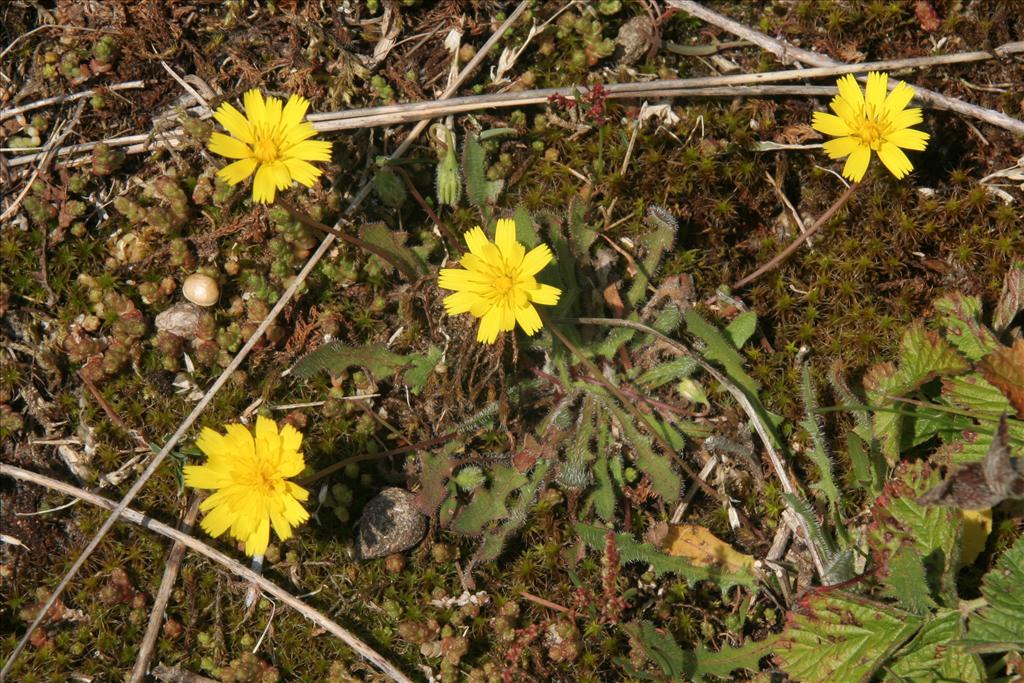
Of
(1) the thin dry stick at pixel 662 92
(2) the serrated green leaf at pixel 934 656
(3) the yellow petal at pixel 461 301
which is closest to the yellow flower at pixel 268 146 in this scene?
(1) the thin dry stick at pixel 662 92

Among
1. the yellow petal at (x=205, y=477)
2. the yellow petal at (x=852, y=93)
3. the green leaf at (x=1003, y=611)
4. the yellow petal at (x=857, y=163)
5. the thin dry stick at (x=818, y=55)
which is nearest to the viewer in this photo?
the green leaf at (x=1003, y=611)

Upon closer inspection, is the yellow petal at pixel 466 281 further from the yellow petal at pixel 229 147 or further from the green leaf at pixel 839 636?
the green leaf at pixel 839 636

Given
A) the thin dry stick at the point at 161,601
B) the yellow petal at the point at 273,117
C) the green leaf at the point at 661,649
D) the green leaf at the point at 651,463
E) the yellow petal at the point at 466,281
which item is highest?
the yellow petal at the point at 273,117

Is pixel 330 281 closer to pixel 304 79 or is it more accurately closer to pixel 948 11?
pixel 304 79

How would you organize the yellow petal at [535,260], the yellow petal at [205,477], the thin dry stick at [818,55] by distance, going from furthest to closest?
the thin dry stick at [818,55] → the yellow petal at [205,477] → the yellow petal at [535,260]

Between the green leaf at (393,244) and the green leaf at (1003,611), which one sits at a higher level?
the green leaf at (393,244)

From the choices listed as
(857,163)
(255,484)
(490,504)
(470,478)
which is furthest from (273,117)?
(857,163)

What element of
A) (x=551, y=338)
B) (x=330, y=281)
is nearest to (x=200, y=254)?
(x=330, y=281)
